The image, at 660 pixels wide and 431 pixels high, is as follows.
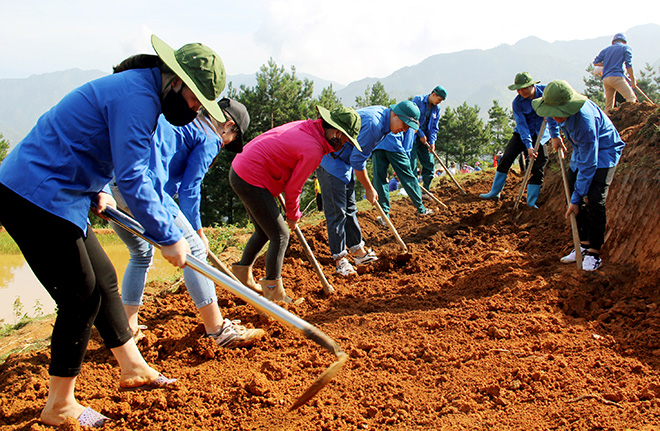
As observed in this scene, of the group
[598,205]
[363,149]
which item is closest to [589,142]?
[598,205]

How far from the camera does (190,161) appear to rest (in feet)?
9.76

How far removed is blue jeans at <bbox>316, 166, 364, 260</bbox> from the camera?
4.57 metres

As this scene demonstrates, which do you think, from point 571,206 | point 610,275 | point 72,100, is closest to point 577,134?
point 571,206

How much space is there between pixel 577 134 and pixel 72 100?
3.95 metres

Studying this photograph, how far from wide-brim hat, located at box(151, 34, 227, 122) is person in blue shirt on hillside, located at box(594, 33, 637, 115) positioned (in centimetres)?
801

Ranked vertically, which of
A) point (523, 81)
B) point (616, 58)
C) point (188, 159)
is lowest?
point (188, 159)

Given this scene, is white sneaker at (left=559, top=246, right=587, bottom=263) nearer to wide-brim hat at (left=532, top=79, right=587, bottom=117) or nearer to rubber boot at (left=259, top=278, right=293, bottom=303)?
wide-brim hat at (left=532, top=79, right=587, bottom=117)

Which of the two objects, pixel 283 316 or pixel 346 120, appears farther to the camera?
pixel 346 120

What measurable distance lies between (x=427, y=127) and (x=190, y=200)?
581 centimetres

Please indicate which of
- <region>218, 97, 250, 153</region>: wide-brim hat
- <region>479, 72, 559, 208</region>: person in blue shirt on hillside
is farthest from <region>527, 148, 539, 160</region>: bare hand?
<region>218, 97, 250, 153</region>: wide-brim hat

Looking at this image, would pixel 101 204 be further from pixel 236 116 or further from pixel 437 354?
pixel 437 354

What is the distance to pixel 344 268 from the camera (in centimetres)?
479

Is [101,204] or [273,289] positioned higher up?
[101,204]

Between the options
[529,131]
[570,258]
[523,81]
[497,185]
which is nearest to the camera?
[570,258]
